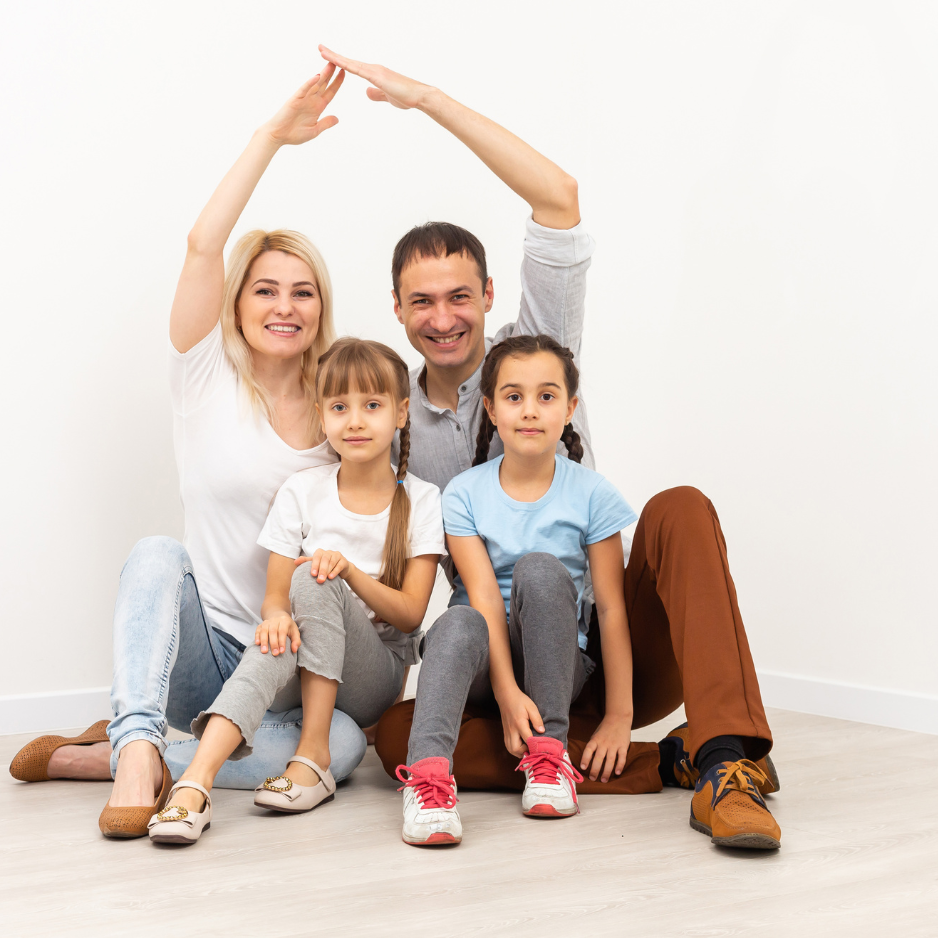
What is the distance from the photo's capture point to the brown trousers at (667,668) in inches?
51.9

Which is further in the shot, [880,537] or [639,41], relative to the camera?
[639,41]

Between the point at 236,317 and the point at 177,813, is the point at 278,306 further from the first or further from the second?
the point at 177,813

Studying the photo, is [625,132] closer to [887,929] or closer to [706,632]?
[706,632]

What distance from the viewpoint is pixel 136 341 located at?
2.23 m

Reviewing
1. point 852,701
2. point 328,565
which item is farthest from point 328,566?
point 852,701

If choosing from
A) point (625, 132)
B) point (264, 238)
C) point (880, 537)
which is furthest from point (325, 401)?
point (625, 132)

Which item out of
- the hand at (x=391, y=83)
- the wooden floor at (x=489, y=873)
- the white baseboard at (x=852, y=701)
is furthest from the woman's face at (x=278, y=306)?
the white baseboard at (x=852, y=701)

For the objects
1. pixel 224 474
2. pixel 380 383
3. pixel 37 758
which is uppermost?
pixel 380 383

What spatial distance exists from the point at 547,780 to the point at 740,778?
Answer: 29 centimetres

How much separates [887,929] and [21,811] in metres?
1.23

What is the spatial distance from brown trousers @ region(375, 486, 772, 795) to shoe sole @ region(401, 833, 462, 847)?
0.85 feet

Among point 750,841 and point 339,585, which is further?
point 339,585

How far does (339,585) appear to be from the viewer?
1.49 m

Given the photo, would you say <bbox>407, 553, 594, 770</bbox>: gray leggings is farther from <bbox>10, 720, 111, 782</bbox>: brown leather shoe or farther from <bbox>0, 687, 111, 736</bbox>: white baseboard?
<bbox>0, 687, 111, 736</bbox>: white baseboard
